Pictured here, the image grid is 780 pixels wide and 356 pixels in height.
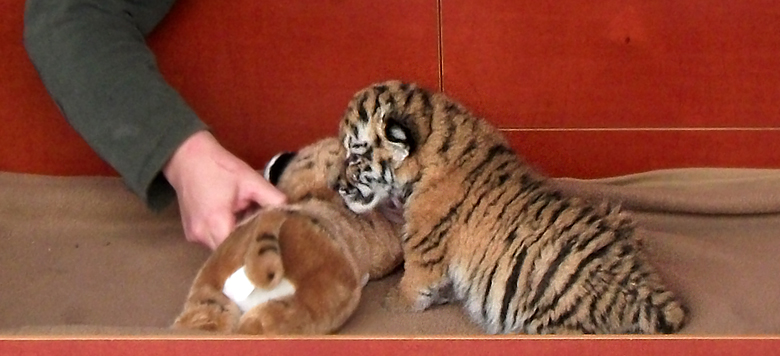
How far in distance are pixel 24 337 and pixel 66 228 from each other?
1.93 ft

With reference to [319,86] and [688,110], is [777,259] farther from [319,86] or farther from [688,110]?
[319,86]

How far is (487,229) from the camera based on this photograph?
948 millimetres

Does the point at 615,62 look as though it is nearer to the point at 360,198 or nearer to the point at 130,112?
the point at 360,198

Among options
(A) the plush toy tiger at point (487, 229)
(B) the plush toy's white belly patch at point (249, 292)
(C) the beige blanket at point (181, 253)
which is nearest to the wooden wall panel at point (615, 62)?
(C) the beige blanket at point (181, 253)

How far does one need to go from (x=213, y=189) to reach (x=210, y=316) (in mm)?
227

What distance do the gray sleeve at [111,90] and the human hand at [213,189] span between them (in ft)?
0.11

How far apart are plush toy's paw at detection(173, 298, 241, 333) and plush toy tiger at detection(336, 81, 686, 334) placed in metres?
0.27

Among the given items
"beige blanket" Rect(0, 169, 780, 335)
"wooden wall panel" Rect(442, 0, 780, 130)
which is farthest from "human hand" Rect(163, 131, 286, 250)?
"wooden wall panel" Rect(442, 0, 780, 130)

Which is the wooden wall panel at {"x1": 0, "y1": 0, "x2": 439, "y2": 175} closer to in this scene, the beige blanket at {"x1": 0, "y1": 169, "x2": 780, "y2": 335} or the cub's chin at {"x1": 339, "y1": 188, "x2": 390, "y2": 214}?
the beige blanket at {"x1": 0, "y1": 169, "x2": 780, "y2": 335}

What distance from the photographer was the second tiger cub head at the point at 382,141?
986 millimetres

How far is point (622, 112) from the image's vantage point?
134 cm

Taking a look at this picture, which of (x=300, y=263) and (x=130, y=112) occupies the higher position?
(x=130, y=112)

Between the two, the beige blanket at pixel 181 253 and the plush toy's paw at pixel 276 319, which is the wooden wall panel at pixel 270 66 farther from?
the plush toy's paw at pixel 276 319

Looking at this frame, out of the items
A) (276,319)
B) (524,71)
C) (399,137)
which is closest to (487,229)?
(399,137)
